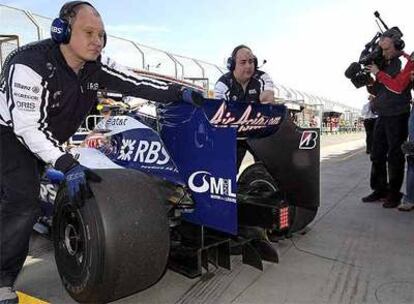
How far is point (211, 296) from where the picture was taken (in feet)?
9.05

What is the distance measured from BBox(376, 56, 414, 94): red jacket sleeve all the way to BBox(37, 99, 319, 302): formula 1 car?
202 cm

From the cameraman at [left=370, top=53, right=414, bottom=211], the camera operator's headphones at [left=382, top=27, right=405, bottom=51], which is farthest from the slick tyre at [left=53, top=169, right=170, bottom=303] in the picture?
the camera operator's headphones at [left=382, top=27, right=405, bottom=51]

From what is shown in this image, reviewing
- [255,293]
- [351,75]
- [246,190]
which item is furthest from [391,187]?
[255,293]

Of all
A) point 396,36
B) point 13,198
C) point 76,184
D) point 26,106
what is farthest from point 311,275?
point 396,36

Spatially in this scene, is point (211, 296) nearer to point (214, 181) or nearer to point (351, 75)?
point (214, 181)

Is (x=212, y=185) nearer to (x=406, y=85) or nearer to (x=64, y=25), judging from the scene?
(x=64, y=25)

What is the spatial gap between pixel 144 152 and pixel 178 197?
1.39 ft

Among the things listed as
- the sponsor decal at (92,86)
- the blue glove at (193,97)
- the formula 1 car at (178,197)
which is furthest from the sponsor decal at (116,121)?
the blue glove at (193,97)

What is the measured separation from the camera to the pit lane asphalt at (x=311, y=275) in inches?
108

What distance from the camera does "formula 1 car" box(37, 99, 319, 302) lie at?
236 cm

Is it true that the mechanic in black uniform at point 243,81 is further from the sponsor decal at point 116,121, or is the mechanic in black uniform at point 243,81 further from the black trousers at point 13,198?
the black trousers at point 13,198

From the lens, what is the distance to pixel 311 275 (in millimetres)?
3072

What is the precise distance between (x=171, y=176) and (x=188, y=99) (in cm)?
51

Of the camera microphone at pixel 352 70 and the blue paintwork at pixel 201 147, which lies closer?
the blue paintwork at pixel 201 147
